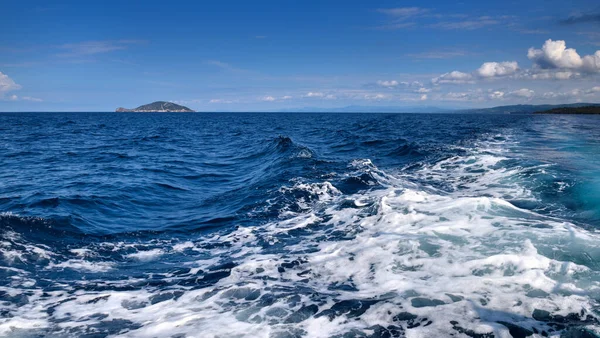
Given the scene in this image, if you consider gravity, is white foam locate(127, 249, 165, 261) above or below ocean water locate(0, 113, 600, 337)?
below

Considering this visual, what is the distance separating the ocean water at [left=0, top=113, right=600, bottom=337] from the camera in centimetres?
539

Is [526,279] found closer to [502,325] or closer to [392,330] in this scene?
[502,325]

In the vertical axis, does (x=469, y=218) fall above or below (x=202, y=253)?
above

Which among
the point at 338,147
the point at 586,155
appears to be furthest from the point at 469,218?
the point at 338,147

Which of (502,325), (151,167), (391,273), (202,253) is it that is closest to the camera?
(502,325)

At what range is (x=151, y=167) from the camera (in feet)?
68.6

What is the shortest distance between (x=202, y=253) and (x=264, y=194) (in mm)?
5486

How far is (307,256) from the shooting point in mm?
8234

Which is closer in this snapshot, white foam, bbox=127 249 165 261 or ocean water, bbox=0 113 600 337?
ocean water, bbox=0 113 600 337

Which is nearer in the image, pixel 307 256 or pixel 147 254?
pixel 307 256

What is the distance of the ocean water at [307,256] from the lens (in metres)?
5.39

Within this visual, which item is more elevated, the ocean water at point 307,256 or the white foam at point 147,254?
the ocean water at point 307,256

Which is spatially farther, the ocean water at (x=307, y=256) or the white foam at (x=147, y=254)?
the white foam at (x=147, y=254)

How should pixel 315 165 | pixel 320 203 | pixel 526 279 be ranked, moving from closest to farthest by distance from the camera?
pixel 526 279 < pixel 320 203 < pixel 315 165
